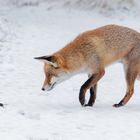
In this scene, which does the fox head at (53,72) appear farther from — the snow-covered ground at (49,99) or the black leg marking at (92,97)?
the black leg marking at (92,97)

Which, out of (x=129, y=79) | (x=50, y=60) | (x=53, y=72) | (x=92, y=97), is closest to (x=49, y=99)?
(x=92, y=97)

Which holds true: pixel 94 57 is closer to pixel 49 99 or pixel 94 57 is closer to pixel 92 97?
pixel 92 97

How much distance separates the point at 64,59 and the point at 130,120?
159 centimetres

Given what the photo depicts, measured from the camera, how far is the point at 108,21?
699 inches

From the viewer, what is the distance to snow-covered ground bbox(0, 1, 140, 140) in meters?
6.57

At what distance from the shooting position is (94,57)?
330 inches

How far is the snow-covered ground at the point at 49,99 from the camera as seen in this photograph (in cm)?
657

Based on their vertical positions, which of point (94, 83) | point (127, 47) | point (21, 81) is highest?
point (127, 47)

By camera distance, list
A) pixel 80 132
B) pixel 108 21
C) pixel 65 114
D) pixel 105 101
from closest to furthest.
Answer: pixel 80 132
pixel 65 114
pixel 105 101
pixel 108 21

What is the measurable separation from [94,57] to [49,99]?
1.25m

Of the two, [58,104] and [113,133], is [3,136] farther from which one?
[58,104]

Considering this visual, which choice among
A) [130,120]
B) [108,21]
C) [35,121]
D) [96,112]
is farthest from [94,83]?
[108,21]

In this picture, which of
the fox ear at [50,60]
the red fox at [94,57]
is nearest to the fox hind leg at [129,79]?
the red fox at [94,57]

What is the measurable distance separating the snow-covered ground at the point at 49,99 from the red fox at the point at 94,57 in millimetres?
437
